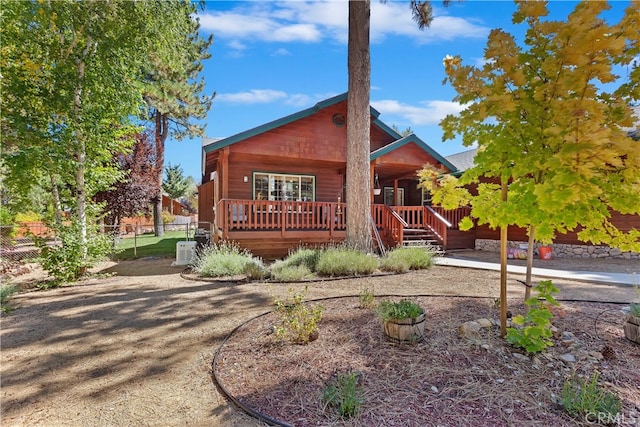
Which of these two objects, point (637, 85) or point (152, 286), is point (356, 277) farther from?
point (637, 85)

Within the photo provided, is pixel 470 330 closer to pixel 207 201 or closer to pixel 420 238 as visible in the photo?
pixel 420 238

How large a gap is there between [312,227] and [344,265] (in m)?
3.78

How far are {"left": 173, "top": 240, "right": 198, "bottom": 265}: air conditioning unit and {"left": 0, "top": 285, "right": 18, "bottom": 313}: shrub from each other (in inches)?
157

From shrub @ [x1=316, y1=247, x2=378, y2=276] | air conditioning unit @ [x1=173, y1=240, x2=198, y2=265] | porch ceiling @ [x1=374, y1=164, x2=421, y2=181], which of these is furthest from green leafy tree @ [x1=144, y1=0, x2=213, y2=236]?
porch ceiling @ [x1=374, y1=164, x2=421, y2=181]

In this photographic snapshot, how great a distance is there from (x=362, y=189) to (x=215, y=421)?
21.8 ft

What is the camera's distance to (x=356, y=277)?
6.71 metres

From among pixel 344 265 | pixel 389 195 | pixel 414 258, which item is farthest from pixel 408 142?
pixel 344 265

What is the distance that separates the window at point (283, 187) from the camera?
490 inches

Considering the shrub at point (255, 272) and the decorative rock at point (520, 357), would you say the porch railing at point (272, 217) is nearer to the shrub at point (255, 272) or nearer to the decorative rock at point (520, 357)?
the shrub at point (255, 272)

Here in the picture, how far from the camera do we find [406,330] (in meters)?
3.02

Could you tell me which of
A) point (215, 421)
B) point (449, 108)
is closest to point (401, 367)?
point (215, 421)

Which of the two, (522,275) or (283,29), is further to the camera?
(283,29)

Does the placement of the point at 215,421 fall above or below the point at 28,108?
below

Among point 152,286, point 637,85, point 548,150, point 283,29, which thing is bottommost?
point 152,286
